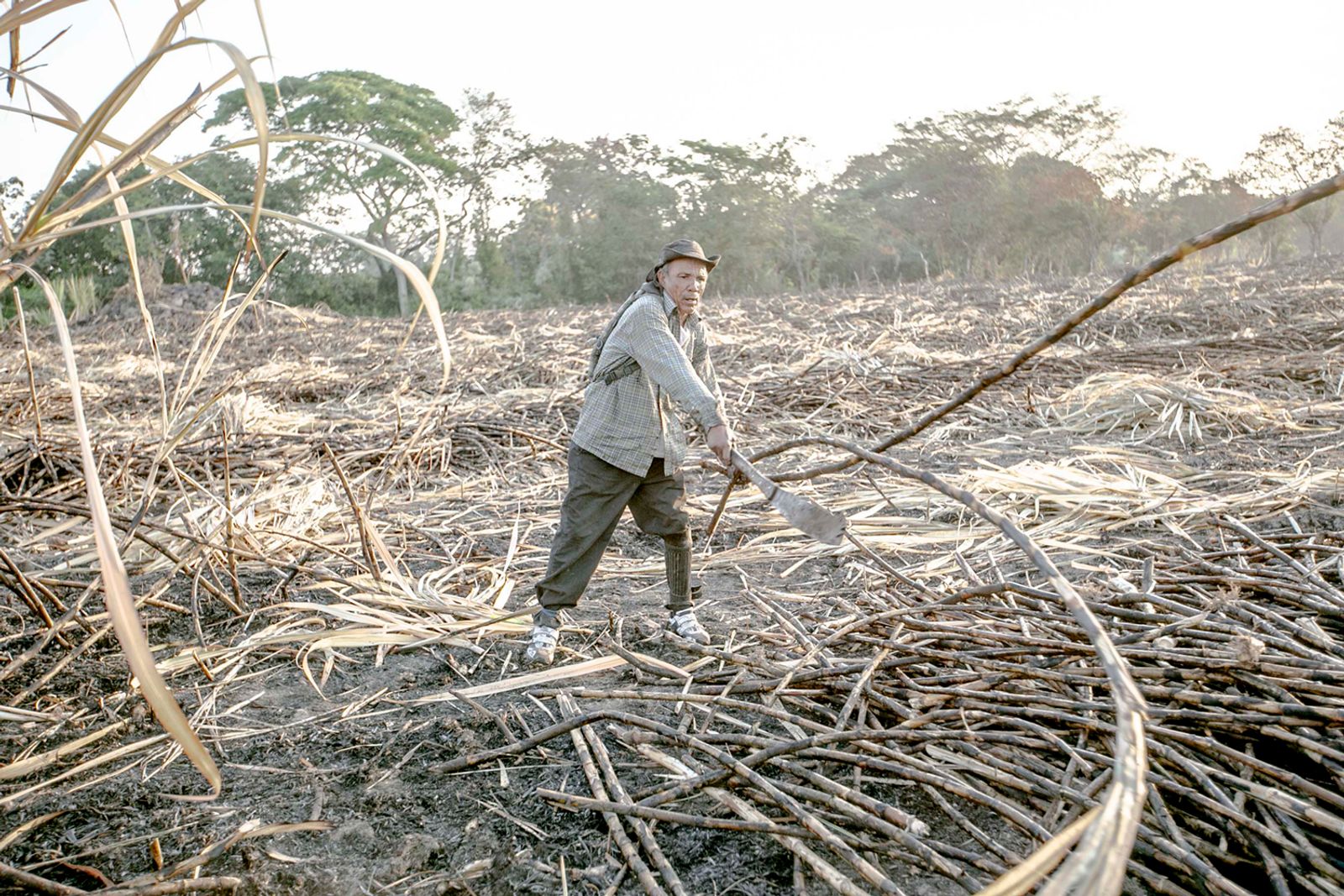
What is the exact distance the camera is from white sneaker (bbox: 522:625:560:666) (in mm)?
2629

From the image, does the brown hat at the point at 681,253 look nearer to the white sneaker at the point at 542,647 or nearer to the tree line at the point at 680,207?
the white sneaker at the point at 542,647

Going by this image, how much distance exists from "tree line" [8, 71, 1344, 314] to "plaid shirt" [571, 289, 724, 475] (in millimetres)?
16280

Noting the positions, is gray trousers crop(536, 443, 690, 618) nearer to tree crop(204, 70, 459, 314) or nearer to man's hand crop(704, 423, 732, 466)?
man's hand crop(704, 423, 732, 466)

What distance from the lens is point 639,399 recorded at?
2805mm

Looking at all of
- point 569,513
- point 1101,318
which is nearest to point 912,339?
point 1101,318

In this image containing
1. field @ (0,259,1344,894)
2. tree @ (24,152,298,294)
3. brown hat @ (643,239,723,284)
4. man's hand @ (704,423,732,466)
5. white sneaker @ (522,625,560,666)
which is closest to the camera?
field @ (0,259,1344,894)

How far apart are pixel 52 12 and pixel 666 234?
28.0 meters

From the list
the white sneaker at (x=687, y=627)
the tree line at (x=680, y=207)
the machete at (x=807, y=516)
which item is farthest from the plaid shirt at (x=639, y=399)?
the tree line at (x=680, y=207)

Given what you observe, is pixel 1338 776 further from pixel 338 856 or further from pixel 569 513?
pixel 569 513

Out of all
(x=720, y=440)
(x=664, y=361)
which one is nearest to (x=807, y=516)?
(x=720, y=440)

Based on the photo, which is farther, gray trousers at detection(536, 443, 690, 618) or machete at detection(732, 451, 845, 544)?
gray trousers at detection(536, 443, 690, 618)

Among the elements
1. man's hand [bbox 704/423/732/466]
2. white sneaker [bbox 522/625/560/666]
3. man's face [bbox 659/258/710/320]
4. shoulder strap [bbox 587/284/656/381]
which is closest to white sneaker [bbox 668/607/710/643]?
white sneaker [bbox 522/625/560/666]

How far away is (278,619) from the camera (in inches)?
111

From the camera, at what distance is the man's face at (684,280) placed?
275 centimetres
